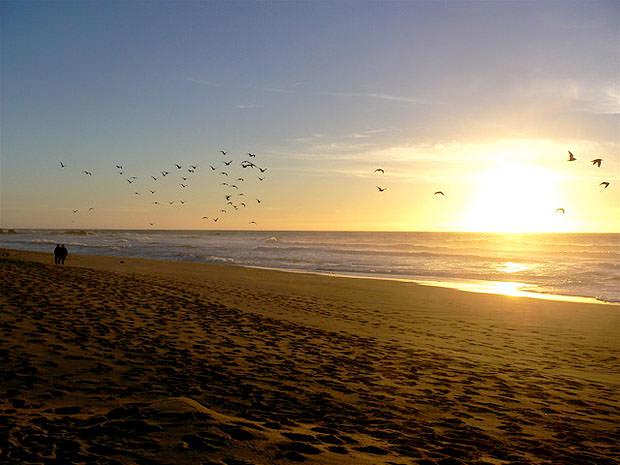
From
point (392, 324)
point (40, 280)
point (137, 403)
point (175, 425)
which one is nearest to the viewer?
point (175, 425)

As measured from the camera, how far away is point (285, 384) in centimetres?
761

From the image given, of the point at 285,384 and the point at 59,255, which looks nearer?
the point at 285,384

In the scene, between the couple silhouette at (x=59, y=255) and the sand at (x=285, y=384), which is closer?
the sand at (x=285, y=384)

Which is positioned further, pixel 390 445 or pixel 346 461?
pixel 390 445

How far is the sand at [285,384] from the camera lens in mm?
5086

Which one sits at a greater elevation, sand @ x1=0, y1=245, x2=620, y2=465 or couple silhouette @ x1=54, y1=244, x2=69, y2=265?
couple silhouette @ x1=54, y1=244, x2=69, y2=265

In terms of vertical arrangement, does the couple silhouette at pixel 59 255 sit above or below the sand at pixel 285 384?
above

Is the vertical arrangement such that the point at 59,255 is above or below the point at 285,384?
above

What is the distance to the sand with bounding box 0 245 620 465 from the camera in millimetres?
5086

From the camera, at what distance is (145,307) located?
13578mm

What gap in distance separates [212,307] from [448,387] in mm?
8491

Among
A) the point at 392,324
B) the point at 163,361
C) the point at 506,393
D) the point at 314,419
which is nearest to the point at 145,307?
the point at 163,361

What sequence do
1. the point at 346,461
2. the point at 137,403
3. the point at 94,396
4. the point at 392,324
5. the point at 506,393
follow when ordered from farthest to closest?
the point at 392,324, the point at 506,393, the point at 94,396, the point at 137,403, the point at 346,461

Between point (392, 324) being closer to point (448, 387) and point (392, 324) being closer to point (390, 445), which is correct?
point (448, 387)
